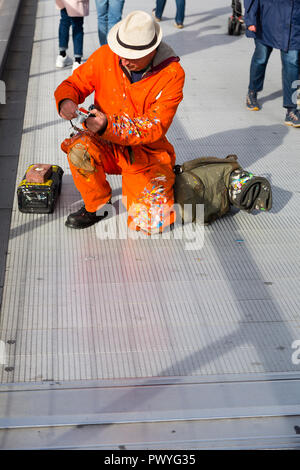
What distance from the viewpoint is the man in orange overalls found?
3023 mm

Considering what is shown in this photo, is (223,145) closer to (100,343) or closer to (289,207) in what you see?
(289,207)

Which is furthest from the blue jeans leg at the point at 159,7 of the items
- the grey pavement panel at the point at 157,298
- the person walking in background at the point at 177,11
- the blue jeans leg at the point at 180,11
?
the grey pavement panel at the point at 157,298

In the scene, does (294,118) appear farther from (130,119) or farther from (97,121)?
(97,121)

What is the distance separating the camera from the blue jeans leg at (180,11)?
760cm

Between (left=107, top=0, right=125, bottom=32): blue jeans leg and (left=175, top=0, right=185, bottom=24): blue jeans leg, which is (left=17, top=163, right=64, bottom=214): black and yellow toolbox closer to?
(left=107, top=0, right=125, bottom=32): blue jeans leg

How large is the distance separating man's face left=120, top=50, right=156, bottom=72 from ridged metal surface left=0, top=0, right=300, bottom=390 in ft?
3.02

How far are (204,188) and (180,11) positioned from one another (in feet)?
16.4

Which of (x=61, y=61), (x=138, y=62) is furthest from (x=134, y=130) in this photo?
(x=61, y=61)

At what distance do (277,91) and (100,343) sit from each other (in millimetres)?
4038

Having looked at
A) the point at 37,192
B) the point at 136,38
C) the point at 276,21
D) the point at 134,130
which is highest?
the point at 136,38

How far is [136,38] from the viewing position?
299 centimetres

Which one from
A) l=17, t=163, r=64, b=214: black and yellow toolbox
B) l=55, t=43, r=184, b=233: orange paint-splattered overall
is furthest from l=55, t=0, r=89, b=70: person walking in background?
l=55, t=43, r=184, b=233: orange paint-splattered overall

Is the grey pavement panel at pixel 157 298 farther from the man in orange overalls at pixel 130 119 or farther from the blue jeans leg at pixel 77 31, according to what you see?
the blue jeans leg at pixel 77 31

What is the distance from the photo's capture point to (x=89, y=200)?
337 centimetres
